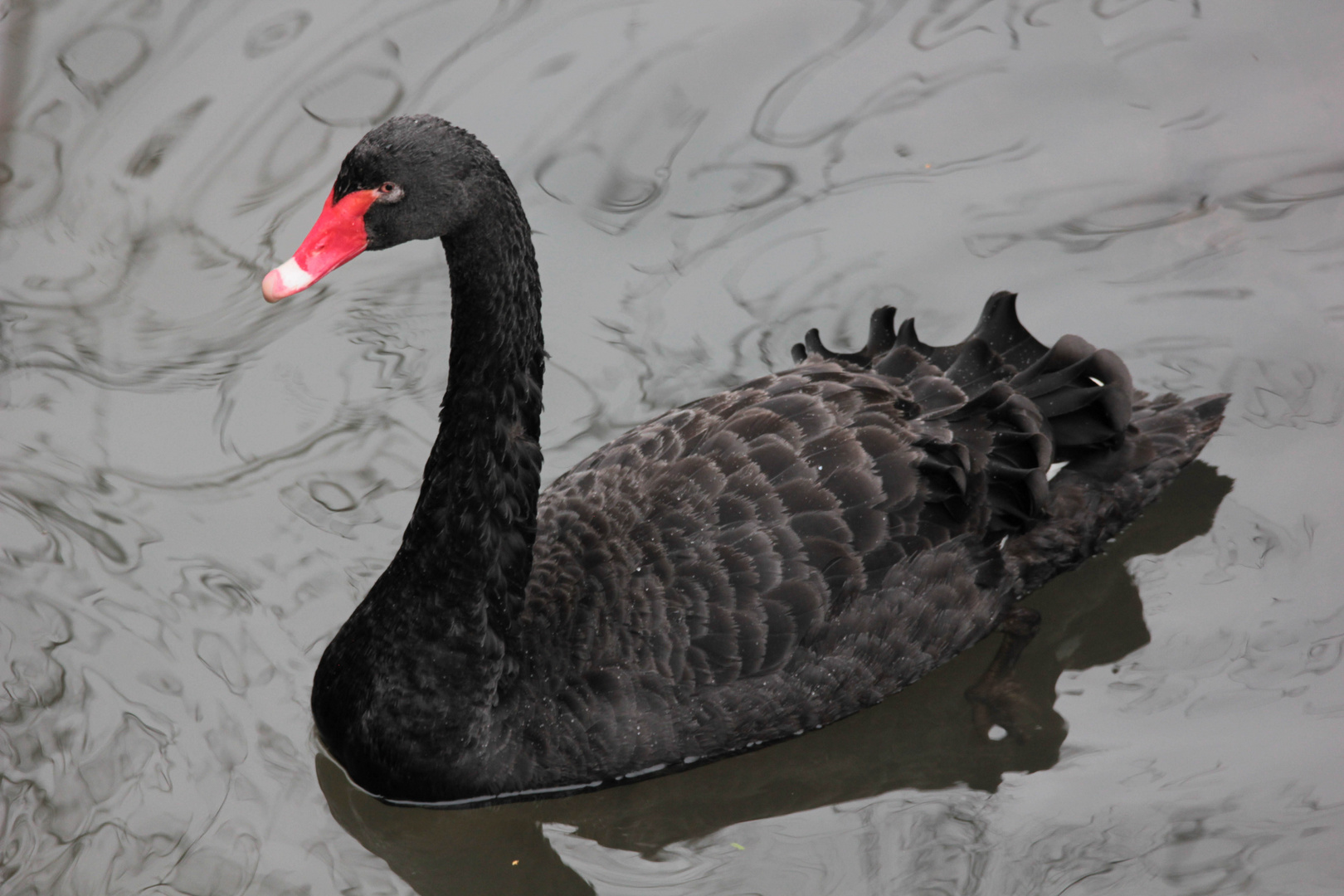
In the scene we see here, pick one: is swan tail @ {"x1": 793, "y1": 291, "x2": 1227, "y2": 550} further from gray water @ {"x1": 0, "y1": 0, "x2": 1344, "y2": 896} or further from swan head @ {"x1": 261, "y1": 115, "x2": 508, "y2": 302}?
swan head @ {"x1": 261, "y1": 115, "x2": 508, "y2": 302}

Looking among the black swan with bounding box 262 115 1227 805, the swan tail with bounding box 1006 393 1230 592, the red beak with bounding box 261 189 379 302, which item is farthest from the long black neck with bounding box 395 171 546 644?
the swan tail with bounding box 1006 393 1230 592

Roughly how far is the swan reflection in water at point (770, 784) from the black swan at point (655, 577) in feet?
0.30

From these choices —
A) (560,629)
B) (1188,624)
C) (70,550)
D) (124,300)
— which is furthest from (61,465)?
(1188,624)

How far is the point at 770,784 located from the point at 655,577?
803 mm

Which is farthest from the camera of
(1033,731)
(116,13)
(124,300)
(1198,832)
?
(116,13)

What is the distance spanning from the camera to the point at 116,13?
7.96 meters

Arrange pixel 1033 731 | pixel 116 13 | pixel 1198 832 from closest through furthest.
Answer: pixel 1198 832
pixel 1033 731
pixel 116 13

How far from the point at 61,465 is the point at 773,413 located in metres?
2.77

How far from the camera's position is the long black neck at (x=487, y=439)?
4500 millimetres

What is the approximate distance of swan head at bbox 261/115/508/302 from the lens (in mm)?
4320

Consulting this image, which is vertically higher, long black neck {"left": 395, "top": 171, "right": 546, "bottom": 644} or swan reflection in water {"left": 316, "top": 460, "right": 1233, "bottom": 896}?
long black neck {"left": 395, "top": 171, "right": 546, "bottom": 644}

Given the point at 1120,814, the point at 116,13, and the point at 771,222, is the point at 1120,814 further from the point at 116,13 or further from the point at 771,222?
the point at 116,13

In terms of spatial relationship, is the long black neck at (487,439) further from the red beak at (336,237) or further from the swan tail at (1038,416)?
the swan tail at (1038,416)

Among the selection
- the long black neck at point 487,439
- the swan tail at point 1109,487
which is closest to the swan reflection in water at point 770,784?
the swan tail at point 1109,487
